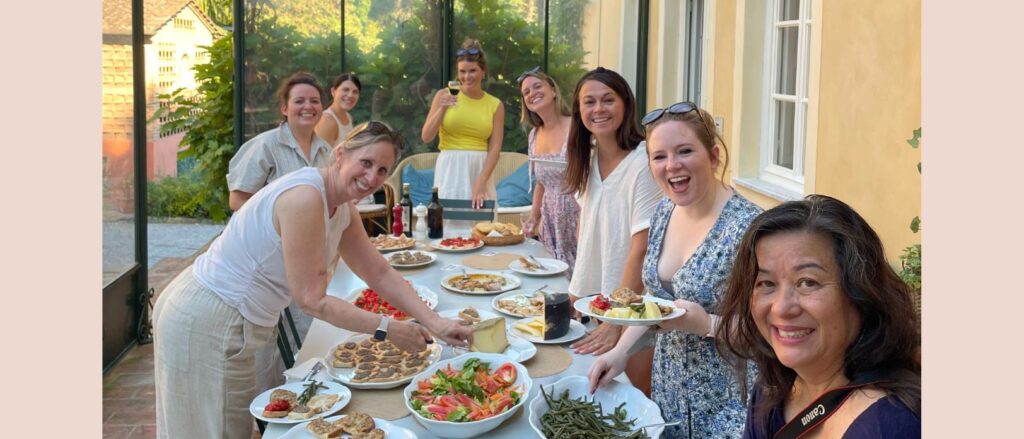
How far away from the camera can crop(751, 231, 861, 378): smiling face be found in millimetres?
1466

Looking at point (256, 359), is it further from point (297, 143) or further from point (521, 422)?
point (297, 143)

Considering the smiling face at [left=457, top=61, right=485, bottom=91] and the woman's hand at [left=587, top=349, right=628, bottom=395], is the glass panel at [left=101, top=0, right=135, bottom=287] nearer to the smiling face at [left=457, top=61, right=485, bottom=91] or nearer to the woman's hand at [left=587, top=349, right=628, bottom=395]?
the smiling face at [left=457, top=61, right=485, bottom=91]

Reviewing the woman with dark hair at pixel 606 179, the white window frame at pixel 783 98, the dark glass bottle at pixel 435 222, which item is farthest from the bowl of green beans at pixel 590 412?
the white window frame at pixel 783 98

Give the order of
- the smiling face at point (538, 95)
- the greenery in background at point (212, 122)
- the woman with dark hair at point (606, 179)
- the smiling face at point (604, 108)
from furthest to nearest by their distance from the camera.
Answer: the greenery in background at point (212, 122)
the smiling face at point (538, 95)
the smiling face at point (604, 108)
the woman with dark hair at point (606, 179)

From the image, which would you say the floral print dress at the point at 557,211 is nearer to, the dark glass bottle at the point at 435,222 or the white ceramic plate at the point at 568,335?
the dark glass bottle at the point at 435,222

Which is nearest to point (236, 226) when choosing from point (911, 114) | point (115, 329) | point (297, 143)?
point (297, 143)

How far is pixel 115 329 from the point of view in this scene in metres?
5.64

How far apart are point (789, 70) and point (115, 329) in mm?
4724

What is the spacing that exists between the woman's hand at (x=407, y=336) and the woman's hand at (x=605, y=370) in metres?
0.56

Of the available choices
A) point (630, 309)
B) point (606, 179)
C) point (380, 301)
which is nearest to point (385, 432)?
point (630, 309)

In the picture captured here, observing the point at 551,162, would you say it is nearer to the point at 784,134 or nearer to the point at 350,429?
the point at 784,134

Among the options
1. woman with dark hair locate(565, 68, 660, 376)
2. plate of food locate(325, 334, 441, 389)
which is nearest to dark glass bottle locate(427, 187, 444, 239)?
woman with dark hair locate(565, 68, 660, 376)

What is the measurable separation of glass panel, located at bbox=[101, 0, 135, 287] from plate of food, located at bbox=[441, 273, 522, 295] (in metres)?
2.82

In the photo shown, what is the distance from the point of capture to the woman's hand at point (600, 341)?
2801mm
